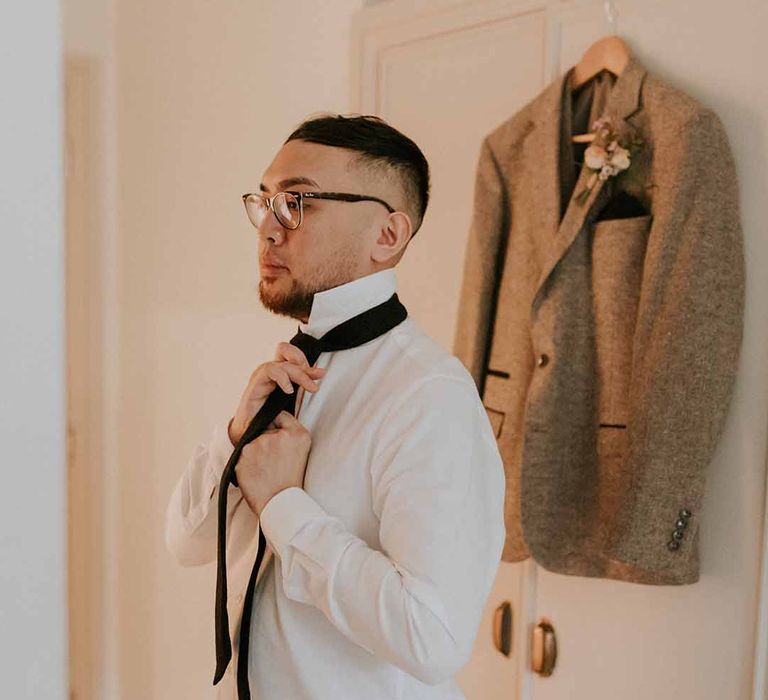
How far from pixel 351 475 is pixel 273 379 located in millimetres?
150

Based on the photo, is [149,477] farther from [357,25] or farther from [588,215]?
[588,215]

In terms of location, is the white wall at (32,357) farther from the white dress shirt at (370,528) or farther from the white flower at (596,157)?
the white flower at (596,157)

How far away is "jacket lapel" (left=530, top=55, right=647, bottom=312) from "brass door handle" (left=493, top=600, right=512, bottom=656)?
602mm

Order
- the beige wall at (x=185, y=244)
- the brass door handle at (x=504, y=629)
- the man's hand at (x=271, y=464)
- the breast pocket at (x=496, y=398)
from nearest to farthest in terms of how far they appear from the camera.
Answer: the man's hand at (x=271, y=464) → the breast pocket at (x=496, y=398) → the brass door handle at (x=504, y=629) → the beige wall at (x=185, y=244)

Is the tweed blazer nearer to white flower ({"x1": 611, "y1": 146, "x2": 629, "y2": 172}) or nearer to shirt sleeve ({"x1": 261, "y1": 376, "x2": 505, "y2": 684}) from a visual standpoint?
white flower ({"x1": 611, "y1": 146, "x2": 629, "y2": 172})

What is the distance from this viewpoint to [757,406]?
120 centimetres

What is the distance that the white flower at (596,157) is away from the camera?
1270 mm

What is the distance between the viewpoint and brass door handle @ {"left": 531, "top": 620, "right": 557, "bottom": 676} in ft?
4.84

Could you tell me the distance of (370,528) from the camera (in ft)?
2.97

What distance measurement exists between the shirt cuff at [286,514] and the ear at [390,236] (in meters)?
0.31

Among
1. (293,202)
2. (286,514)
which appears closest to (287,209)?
(293,202)

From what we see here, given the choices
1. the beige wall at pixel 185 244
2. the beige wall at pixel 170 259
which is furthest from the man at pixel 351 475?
the beige wall at pixel 185 244

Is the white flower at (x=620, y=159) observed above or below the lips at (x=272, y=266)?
above

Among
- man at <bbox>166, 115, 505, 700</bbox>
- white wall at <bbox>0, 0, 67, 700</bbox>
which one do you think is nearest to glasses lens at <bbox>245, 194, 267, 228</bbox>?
man at <bbox>166, 115, 505, 700</bbox>
